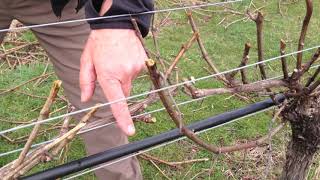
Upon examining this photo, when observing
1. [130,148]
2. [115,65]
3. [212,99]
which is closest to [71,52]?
[130,148]

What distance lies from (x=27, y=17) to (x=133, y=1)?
63 centimetres

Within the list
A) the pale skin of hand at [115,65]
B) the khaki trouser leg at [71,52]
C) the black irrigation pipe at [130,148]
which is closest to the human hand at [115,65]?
the pale skin of hand at [115,65]

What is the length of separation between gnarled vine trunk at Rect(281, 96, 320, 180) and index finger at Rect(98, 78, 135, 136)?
1.97ft

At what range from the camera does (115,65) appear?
100 cm

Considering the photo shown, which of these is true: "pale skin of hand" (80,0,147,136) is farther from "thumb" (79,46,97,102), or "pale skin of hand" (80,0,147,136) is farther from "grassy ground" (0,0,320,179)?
"grassy ground" (0,0,320,179)

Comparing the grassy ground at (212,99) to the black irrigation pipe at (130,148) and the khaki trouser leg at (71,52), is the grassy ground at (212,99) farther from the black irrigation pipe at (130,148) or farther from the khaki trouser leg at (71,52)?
the khaki trouser leg at (71,52)

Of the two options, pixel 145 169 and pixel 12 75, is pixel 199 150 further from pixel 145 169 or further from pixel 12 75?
pixel 12 75

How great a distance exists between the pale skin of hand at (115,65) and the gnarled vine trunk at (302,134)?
58 centimetres

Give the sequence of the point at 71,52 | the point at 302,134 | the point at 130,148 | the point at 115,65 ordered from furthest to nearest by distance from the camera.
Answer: the point at 71,52, the point at 302,134, the point at 130,148, the point at 115,65

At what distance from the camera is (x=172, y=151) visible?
Answer: 2475 millimetres

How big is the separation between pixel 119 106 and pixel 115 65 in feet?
0.26

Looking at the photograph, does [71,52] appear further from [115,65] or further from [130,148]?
[115,65]

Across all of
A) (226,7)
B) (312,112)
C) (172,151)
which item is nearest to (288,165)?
(312,112)

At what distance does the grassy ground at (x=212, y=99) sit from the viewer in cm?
236
